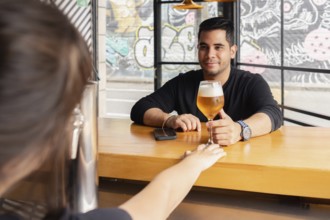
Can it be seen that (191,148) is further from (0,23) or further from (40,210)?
(0,23)

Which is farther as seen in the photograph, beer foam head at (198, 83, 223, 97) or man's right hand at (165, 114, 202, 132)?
man's right hand at (165, 114, 202, 132)

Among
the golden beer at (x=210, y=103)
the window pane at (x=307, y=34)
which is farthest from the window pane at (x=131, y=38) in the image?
the golden beer at (x=210, y=103)

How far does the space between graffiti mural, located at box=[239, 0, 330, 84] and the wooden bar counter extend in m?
2.82

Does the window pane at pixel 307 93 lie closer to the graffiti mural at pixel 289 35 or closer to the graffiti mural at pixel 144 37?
the graffiti mural at pixel 289 35

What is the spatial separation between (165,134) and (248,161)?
1.49 ft

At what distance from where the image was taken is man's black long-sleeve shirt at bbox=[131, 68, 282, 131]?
2.05 metres

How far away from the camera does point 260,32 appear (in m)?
4.96

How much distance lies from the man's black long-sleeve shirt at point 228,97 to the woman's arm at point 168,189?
0.76 meters

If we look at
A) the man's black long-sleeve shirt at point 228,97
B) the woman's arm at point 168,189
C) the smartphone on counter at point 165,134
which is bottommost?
the woman's arm at point 168,189

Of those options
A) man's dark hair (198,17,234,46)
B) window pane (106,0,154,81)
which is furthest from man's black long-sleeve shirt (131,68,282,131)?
window pane (106,0,154,81)

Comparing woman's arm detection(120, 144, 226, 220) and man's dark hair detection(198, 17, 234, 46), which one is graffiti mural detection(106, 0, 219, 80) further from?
woman's arm detection(120, 144, 226, 220)

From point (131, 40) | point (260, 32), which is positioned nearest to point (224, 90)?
point (260, 32)

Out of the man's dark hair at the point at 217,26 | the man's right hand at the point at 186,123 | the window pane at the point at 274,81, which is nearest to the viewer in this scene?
the man's right hand at the point at 186,123

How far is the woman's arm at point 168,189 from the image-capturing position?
0.88 m
